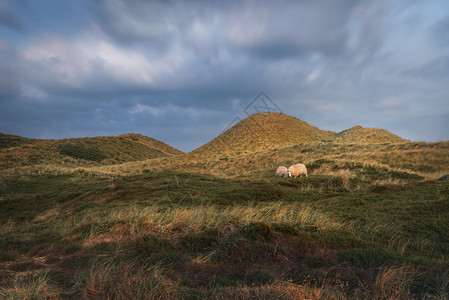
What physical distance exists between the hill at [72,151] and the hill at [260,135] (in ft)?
63.5

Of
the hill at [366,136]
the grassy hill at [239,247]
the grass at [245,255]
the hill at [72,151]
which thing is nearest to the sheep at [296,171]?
the grassy hill at [239,247]

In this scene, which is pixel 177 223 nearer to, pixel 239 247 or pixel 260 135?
pixel 239 247

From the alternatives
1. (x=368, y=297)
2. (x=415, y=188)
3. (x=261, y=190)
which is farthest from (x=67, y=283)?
(x=415, y=188)

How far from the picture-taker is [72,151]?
5916 cm

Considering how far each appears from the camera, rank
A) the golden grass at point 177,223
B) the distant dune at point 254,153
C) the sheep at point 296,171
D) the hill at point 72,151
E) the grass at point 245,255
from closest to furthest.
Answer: the grass at point 245,255, the golden grass at point 177,223, the sheep at point 296,171, the distant dune at point 254,153, the hill at point 72,151

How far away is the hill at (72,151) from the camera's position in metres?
48.6

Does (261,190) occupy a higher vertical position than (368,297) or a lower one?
higher

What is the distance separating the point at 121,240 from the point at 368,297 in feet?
19.4

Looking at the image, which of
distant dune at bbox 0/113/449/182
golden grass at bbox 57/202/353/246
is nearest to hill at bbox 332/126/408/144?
distant dune at bbox 0/113/449/182

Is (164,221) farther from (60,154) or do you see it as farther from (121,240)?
(60,154)

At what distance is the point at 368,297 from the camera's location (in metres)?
4.17

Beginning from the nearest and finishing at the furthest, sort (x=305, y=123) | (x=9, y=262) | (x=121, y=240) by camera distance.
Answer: (x=9, y=262) → (x=121, y=240) → (x=305, y=123)

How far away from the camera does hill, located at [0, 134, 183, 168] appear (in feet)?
159

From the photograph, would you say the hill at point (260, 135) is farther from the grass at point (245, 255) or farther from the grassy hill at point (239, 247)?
the grass at point (245, 255)
